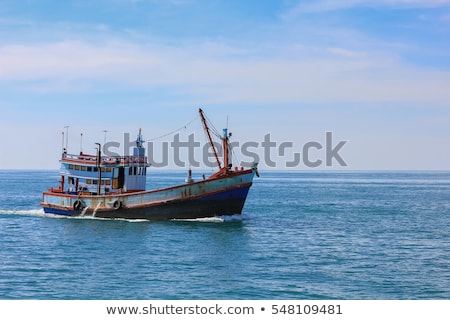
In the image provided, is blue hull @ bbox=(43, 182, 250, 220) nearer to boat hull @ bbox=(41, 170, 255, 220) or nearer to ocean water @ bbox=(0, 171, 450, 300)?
boat hull @ bbox=(41, 170, 255, 220)

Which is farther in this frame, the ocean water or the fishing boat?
the fishing boat

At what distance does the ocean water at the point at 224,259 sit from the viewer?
28.5 metres

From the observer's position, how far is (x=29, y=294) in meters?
27.8

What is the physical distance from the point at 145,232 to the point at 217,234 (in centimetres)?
587

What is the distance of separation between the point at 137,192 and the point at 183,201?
4.49 m

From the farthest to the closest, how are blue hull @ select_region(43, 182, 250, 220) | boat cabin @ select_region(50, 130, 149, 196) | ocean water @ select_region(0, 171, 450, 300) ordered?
boat cabin @ select_region(50, 130, 149, 196)
blue hull @ select_region(43, 182, 250, 220)
ocean water @ select_region(0, 171, 450, 300)

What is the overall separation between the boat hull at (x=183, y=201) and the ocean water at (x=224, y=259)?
3.28ft

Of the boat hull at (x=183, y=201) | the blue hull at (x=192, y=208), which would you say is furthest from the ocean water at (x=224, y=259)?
the boat hull at (x=183, y=201)

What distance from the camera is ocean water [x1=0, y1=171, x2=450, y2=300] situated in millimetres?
28453

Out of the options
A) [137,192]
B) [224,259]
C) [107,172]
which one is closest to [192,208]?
[137,192]

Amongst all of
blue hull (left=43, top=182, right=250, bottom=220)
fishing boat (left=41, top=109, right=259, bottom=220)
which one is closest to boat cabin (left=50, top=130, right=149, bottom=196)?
fishing boat (left=41, top=109, right=259, bottom=220)

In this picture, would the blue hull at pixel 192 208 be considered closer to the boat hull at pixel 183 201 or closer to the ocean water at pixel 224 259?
the boat hull at pixel 183 201
